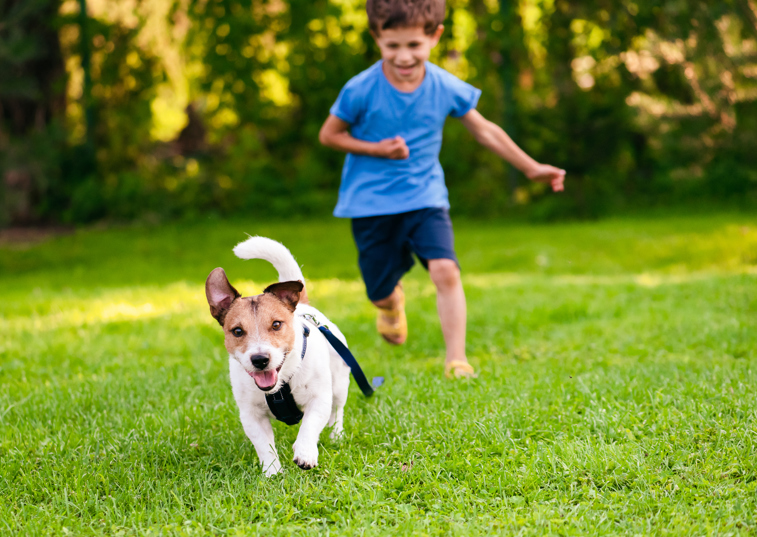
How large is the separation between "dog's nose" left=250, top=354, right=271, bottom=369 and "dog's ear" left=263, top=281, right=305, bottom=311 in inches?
14.5

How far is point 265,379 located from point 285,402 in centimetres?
27

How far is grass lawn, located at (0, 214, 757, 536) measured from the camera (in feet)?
9.14

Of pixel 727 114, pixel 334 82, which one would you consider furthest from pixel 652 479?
pixel 334 82

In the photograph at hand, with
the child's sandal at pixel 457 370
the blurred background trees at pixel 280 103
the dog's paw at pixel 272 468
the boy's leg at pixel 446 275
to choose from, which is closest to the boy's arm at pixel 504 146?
the boy's leg at pixel 446 275

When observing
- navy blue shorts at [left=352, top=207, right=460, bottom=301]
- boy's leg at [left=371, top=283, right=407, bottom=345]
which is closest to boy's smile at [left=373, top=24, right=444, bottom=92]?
navy blue shorts at [left=352, top=207, right=460, bottom=301]

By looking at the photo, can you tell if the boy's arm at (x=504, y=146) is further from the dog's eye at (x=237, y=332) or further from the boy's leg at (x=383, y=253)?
the dog's eye at (x=237, y=332)

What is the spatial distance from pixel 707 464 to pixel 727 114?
27.6ft

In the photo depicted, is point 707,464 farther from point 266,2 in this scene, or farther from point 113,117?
point 113,117

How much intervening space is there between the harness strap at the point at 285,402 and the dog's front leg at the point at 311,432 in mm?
60

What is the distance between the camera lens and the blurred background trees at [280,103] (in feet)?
41.0

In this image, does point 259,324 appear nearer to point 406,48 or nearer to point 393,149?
point 393,149

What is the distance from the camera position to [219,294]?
312cm

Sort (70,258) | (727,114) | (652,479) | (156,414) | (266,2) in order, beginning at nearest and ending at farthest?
(652,479) → (156,414) → (727,114) → (70,258) → (266,2)

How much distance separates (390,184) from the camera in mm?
4605
